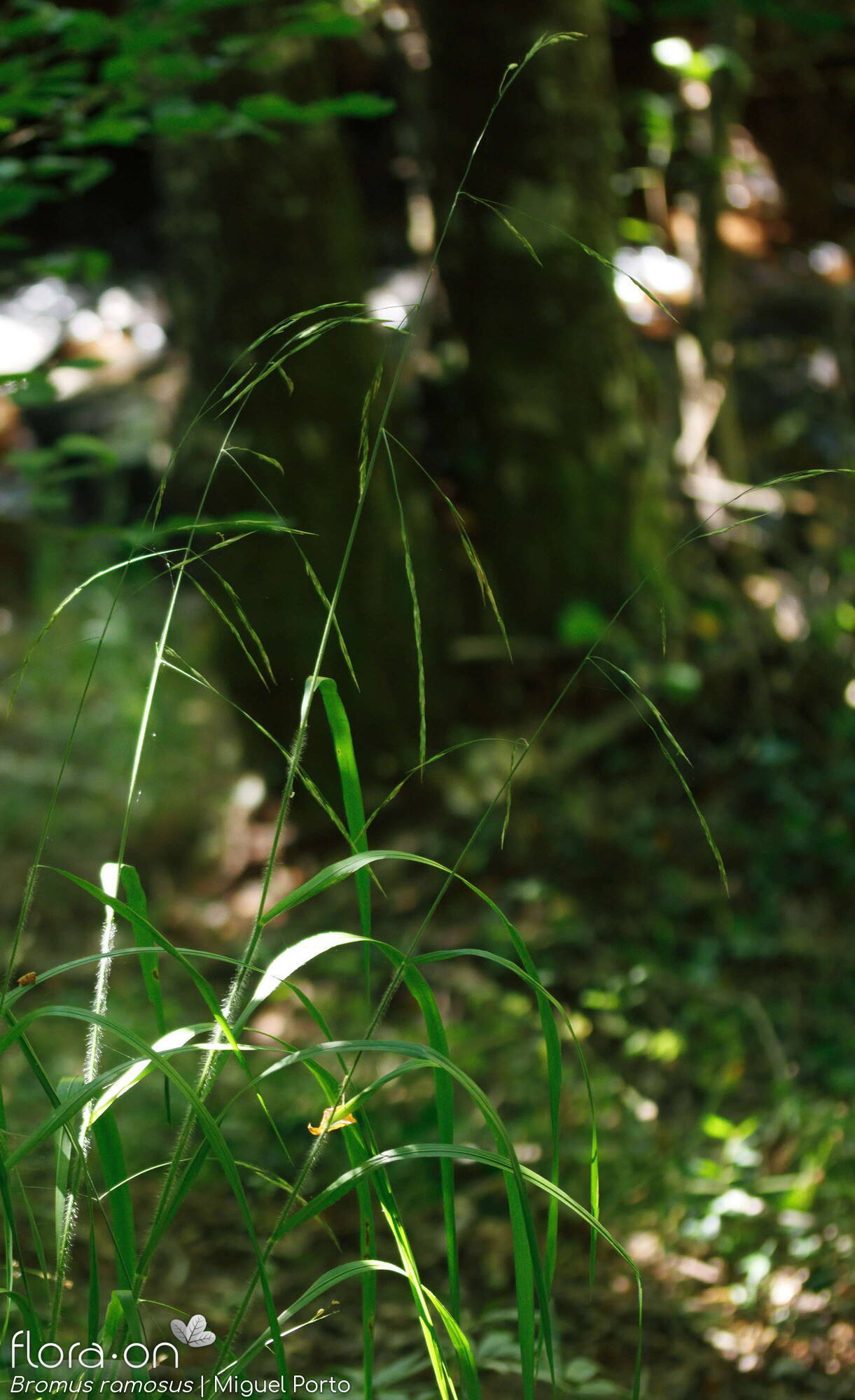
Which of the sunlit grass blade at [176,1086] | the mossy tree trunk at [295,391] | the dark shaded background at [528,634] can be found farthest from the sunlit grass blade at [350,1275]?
the mossy tree trunk at [295,391]

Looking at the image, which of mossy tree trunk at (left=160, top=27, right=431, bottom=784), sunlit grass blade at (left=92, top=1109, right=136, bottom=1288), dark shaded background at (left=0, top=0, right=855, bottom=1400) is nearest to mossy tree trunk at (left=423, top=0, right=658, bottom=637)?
dark shaded background at (left=0, top=0, right=855, bottom=1400)

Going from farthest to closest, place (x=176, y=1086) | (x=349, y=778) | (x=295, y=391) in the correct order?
1. (x=295, y=391)
2. (x=349, y=778)
3. (x=176, y=1086)

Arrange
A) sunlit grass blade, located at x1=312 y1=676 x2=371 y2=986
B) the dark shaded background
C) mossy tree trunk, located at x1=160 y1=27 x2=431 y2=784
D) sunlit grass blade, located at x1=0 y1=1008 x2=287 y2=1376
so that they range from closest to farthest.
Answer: sunlit grass blade, located at x1=0 y1=1008 x2=287 y2=1376
sunlit grass blade, located at x1=312 y1=676 x2=371 y2=986
the dark shaded background
mossy tree trunk, located at x1=160 y1=27 x2=431 y2=784

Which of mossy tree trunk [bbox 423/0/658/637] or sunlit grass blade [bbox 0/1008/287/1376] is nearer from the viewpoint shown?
sunlit grass blade [bbox 0/1008/287/1376]

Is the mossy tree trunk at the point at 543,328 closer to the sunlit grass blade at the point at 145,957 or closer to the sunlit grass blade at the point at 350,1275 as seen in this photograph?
the sunlit grass blade at the point at 145,957

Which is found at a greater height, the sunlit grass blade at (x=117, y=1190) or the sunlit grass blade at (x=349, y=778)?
the sunlit grass blade at (x=349, y=778)

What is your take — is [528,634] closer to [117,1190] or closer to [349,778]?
[349,778]

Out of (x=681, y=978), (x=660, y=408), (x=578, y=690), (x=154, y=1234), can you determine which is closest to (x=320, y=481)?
(x=578, y=690)

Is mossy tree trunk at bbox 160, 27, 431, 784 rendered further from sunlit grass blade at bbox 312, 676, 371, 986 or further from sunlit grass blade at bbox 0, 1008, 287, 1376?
sunlit grass blade at bbox 0, 1008, 287, 1376

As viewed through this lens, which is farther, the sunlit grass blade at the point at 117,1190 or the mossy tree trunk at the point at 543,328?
the mossy tree trunk at the point at 543,328

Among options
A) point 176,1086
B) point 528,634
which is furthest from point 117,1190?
point 528,634

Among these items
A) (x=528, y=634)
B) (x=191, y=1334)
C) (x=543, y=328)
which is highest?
(x=543, y=328)

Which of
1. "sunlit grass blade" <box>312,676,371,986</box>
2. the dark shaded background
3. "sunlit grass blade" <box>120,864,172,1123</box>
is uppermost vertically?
"sunlit grass blade" <box>312,676,371,986</box>

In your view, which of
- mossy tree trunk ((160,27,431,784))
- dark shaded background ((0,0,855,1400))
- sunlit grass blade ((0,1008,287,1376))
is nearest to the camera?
sunlit grass blade ((0,1008,287,1376))
